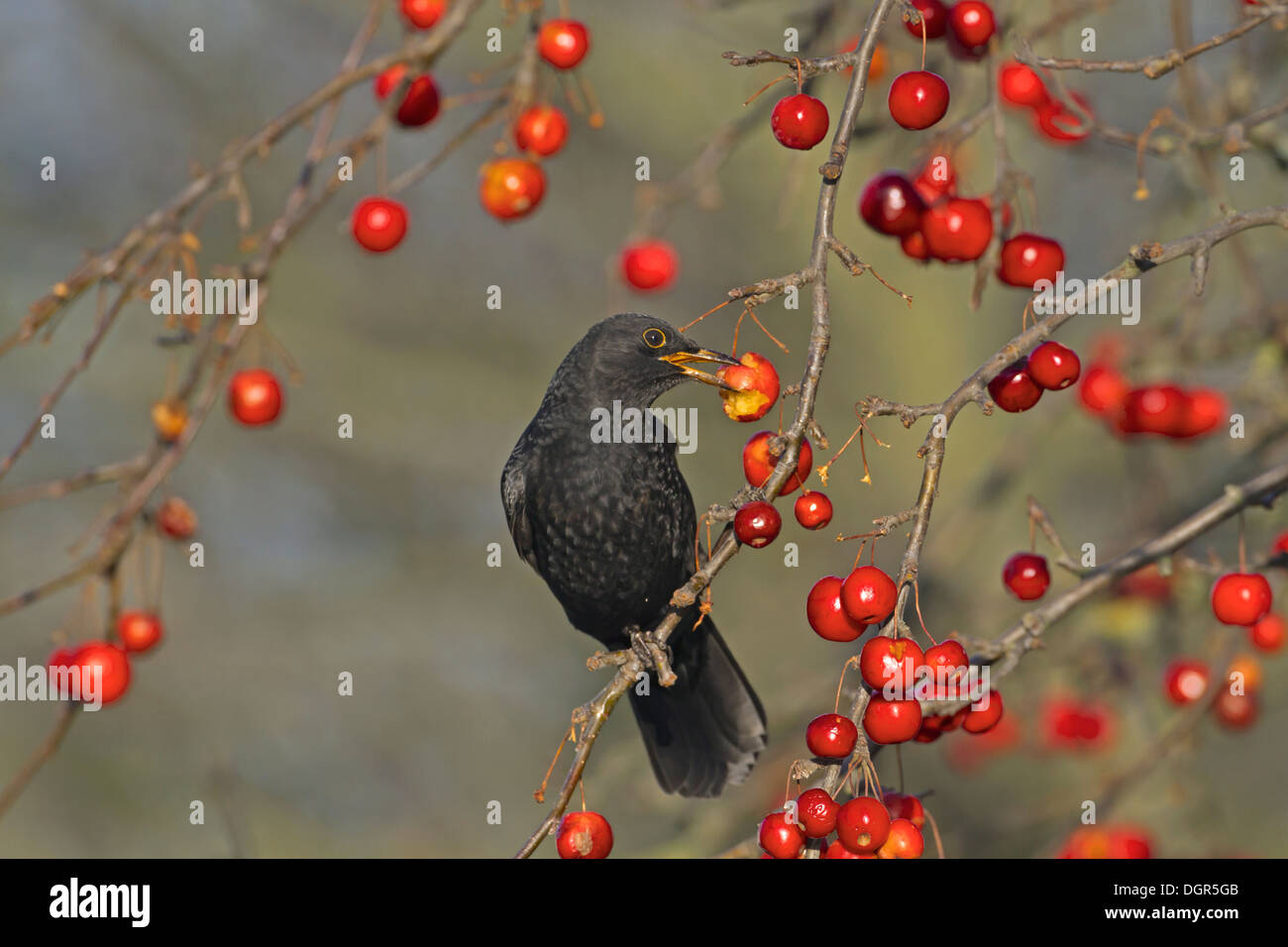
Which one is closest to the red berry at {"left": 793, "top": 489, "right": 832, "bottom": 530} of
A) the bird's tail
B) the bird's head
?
the bird's head

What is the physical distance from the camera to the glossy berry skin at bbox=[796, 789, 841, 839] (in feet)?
7.07

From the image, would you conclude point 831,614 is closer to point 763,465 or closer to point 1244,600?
point 763,465

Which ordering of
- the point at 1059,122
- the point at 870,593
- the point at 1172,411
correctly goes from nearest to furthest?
the point at 870,593 < the point at 1059,122 < the point at 1172,411

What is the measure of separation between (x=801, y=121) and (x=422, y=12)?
3.73ft

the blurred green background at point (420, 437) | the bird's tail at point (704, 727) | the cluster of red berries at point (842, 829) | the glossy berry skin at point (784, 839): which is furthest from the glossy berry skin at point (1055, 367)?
the blurred green background at point (420, 437)

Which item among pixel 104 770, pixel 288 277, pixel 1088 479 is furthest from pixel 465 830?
pixel 1088 479

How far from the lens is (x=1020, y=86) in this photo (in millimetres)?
3355

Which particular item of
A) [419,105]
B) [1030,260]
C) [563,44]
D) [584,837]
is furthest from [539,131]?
[584,837]

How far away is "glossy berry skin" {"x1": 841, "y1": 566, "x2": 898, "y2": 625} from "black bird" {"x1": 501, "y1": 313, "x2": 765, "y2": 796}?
121cm

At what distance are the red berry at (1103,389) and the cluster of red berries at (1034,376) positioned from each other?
2048 millimetres

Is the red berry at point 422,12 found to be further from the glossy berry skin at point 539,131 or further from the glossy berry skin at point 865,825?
the glossy berry skin at point 865,825

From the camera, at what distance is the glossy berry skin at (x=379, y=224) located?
3.06 metres

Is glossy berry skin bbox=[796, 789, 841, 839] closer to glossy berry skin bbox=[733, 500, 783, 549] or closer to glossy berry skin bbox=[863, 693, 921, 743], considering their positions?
glossy berry skin bbox=[863, 693, 921, 743]

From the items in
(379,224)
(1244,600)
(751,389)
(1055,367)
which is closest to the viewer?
(1055,367)
